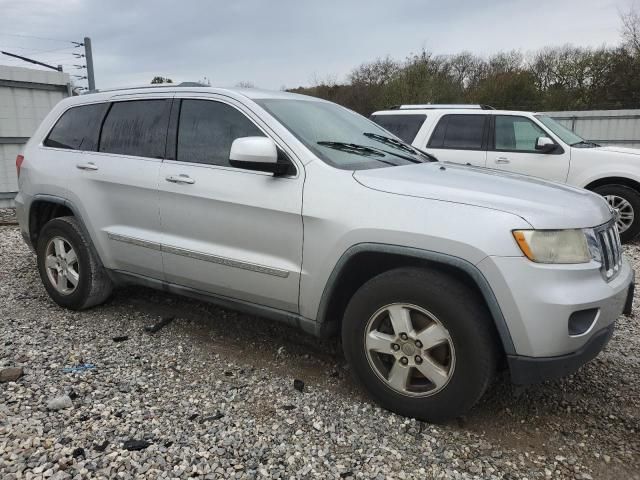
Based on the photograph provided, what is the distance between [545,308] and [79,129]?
3.72 m

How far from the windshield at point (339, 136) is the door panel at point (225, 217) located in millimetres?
225

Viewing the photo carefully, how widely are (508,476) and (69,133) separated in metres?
4.01

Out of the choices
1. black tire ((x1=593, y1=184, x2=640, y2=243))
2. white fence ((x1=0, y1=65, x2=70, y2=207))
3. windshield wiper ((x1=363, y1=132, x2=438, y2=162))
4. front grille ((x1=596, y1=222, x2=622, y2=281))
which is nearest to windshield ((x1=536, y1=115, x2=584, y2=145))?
black tire ((x1=593, y1=184, x2=640, y2=243))

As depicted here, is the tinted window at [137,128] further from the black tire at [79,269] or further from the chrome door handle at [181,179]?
the black tire at [79,269]

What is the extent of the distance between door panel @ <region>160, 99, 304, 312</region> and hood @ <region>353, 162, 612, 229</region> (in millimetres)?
538

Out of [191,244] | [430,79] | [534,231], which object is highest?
[430,79]

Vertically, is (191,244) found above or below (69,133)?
below

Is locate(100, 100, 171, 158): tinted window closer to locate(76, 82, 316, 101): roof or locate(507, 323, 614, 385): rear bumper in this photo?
locate(76, 82, 316, 101): roof

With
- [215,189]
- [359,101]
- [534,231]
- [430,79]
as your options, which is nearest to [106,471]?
[215,189]

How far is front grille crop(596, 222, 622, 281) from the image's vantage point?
2619mm

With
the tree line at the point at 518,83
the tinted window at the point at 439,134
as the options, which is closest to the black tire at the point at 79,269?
the tinted window at the point at 439,134

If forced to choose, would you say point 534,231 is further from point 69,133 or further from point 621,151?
point 621,151

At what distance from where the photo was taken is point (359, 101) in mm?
30547

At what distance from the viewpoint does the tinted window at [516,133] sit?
23.8 feet
